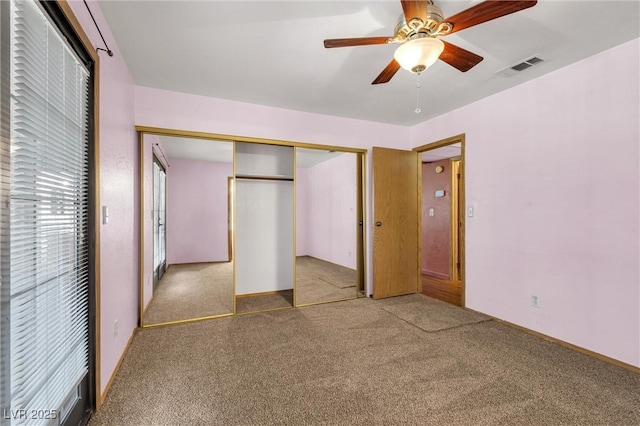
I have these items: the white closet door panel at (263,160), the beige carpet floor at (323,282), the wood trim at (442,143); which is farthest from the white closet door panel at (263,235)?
the wood trim at (442,143)

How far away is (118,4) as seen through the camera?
1.79m

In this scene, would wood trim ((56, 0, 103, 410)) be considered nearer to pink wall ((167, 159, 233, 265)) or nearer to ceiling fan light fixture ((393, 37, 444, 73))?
ceiling fan light fixture ((393, 37, 444, 73))

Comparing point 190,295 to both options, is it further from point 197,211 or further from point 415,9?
point 415,9

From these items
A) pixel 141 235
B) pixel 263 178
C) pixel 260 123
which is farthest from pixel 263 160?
pixel 141 235

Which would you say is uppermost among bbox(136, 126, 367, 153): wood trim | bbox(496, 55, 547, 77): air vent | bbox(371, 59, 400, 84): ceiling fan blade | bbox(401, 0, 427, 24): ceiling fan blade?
bbox(496, 55, 547, 77): air vent

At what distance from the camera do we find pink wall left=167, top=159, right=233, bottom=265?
643 cm

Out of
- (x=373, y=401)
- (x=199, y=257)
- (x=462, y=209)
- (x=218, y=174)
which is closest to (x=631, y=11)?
(x=462, y=209)

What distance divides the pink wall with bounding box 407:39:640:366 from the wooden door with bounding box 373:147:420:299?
0.86m

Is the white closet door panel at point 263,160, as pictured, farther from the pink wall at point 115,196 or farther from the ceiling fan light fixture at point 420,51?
the ceiling fan light fixture at point 420,51

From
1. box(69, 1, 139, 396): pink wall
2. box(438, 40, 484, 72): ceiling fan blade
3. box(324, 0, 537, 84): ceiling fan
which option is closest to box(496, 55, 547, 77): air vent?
box(438, 40, 484, 72): ceiling fan blade

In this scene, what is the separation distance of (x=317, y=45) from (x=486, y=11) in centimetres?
120

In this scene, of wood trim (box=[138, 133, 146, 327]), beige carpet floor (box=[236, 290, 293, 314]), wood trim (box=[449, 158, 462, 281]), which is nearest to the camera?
wood trim (box=[138, 133, 146, 327])

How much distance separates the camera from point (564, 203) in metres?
2.57

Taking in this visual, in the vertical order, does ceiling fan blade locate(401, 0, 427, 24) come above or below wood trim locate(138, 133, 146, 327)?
above
